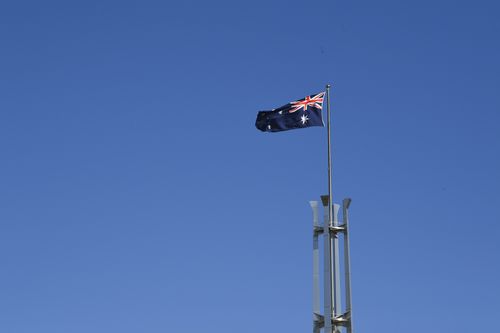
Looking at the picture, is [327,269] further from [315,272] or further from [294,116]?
[294,116]

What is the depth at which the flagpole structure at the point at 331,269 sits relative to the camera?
6712 cm

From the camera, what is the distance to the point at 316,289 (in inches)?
2680

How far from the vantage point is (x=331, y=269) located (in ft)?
224

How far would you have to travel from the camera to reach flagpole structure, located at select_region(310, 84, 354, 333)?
220 ft

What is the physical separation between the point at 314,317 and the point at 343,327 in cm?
166

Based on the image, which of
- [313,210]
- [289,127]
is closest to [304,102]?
[289,127]

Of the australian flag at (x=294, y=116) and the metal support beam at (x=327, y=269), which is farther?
the australian flag at (x=294, y=116)

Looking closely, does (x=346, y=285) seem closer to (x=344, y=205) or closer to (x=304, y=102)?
(x=344, y=205)

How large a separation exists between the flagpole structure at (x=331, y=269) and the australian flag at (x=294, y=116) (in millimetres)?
1380

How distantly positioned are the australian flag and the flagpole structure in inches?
54.3

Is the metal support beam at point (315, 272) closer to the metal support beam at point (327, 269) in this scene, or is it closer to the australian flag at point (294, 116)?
the metal support beam at point (327, 269)

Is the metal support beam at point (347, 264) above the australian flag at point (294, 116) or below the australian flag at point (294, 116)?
below

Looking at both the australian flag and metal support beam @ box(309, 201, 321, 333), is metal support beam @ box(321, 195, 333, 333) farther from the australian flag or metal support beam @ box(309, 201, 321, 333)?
the australian flag

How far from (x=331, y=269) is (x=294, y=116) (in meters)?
8.96
